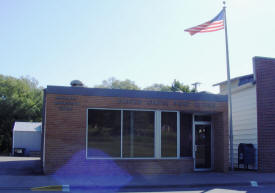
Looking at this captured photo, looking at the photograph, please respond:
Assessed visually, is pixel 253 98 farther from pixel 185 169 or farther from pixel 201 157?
pixel 185 169

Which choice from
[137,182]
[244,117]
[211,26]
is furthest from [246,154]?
[137,182]

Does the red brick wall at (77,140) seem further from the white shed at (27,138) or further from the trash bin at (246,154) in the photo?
the white shed at (27,138)

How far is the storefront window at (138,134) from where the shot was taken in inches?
586

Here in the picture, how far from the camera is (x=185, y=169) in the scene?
608 inches

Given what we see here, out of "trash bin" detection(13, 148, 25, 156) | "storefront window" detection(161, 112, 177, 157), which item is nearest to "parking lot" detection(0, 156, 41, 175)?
"storefront window" detection(161, 112, 177, 157)

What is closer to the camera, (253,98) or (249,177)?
(249,177)

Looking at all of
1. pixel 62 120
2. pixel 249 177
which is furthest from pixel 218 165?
pixel 62 120

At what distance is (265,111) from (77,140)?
31.1 feet

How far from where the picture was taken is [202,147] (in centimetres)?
1669

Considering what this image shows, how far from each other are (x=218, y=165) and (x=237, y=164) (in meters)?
2.99

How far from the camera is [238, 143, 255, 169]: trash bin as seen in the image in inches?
680

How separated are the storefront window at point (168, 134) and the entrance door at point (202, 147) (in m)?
1.39

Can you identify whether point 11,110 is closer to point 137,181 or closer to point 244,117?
point 244,117

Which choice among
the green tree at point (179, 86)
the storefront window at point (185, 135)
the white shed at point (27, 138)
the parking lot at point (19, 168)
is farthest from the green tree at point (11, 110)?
the storefront window at point (185, 135)
